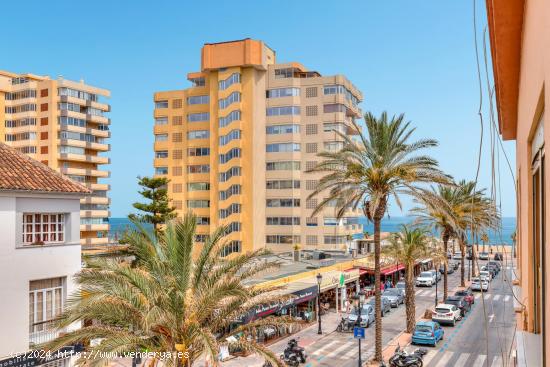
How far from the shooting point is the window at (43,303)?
19.7 m

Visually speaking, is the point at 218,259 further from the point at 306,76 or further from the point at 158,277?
the point at 306,76

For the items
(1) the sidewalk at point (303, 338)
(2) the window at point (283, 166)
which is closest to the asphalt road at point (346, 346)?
(1) the sidewalk at point (303, 338)

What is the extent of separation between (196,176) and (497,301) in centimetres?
4050

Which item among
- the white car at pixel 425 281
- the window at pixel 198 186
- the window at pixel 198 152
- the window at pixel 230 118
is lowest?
the white car at pixel 425 281

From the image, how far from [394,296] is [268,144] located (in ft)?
91.4

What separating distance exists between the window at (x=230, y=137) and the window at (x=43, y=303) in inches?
1878

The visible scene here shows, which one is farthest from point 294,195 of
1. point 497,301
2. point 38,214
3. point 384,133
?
point 38,214

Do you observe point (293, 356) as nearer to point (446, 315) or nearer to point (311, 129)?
point (446, 315)

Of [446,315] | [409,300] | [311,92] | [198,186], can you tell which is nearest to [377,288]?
[409,300]

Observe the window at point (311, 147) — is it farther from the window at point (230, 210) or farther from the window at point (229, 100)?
the window at point (230, 210)

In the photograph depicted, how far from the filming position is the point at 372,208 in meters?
26.4

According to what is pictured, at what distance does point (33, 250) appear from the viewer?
19672 millimetres

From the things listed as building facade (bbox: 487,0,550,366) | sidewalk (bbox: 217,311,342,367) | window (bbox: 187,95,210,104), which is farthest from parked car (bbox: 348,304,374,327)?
window (bbox: 187,95,210,104)

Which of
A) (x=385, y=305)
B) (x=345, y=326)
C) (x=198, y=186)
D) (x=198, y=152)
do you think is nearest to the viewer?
(x=345, y=326)
